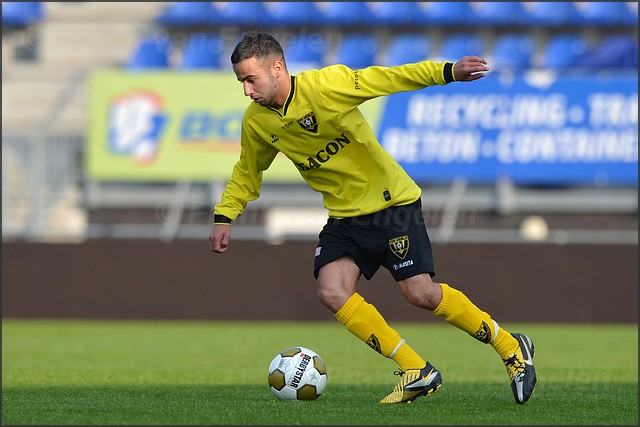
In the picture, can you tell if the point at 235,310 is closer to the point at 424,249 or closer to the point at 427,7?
the point at 427,7

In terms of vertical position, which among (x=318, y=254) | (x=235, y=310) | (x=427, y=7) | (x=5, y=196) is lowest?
(x=235, y=310)

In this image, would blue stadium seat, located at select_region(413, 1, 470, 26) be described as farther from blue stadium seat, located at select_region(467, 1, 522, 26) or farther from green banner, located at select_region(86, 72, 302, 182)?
green banner, located at select_region(86, 72, 302, 182)

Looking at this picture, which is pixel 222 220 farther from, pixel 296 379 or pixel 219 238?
pixel 296 379

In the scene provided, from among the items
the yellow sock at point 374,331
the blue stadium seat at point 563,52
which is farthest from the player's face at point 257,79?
the blue stadium seat at point 563,52

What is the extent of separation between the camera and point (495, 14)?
55.7ft

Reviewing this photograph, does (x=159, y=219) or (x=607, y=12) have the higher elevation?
(x=607, y=12)

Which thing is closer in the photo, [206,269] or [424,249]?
[424,249]

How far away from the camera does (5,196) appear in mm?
14023

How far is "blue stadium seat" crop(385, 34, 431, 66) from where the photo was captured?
51.5 feet

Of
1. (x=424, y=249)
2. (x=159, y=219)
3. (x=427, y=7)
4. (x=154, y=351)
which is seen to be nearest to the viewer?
(x=424, y=249)

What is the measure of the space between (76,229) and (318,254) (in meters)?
8.86

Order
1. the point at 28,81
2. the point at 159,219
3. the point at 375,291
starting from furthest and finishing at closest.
Answer: the point at 28,81 < the point at 159,219 < the point at 375,291

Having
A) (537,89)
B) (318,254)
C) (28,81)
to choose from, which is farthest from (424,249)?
(28,81)

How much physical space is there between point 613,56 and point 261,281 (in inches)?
223
